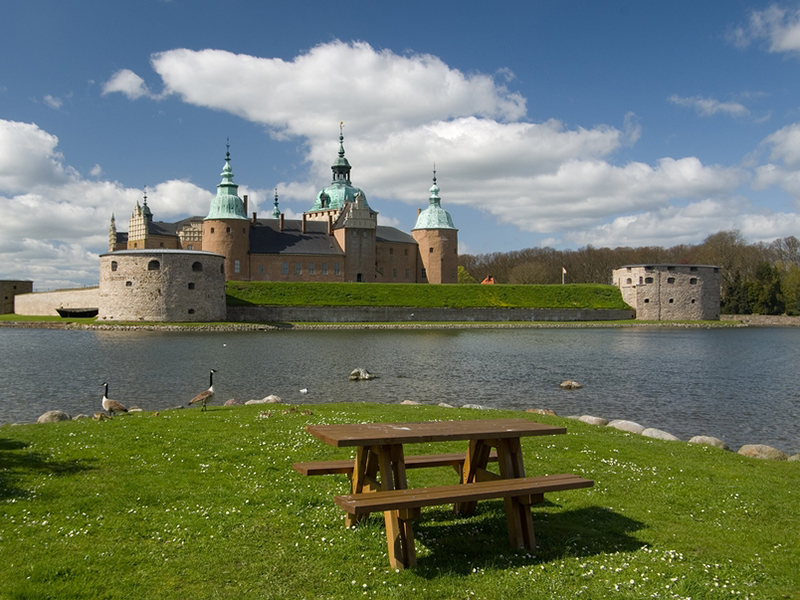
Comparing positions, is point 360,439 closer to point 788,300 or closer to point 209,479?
point 209,479

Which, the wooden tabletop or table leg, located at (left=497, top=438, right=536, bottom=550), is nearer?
the wooden tabletop

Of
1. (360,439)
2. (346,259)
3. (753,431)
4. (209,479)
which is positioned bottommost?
(753,431)

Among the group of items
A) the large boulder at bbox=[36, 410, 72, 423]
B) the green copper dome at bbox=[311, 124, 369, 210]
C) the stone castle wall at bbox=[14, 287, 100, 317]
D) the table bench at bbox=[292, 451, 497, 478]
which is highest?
the green copper dome at bbox=[311, 124, 369, 210]

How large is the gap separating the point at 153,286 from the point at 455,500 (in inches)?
1710

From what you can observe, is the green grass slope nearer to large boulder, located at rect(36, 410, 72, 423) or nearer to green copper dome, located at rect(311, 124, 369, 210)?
green copper dome, located at rect(311, 124, 369, 210)

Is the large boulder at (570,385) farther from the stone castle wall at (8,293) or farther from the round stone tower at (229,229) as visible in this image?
the stone castle wall at (8,293)

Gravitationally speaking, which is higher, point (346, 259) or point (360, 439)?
point (346, 259)

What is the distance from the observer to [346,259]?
201 ft

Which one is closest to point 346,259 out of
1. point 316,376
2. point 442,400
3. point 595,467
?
point 316,376

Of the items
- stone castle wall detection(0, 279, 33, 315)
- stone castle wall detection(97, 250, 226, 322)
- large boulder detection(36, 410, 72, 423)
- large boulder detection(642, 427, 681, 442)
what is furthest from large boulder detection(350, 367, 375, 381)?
stone castle wall detection(0, 279, 33, 315)

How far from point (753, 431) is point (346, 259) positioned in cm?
4978

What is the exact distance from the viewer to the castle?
57.0m

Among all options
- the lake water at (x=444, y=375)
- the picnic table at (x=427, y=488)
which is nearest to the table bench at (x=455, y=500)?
the picnic table at (x=427, y=488)

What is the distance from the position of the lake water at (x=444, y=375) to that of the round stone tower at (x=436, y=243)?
2948 cm
